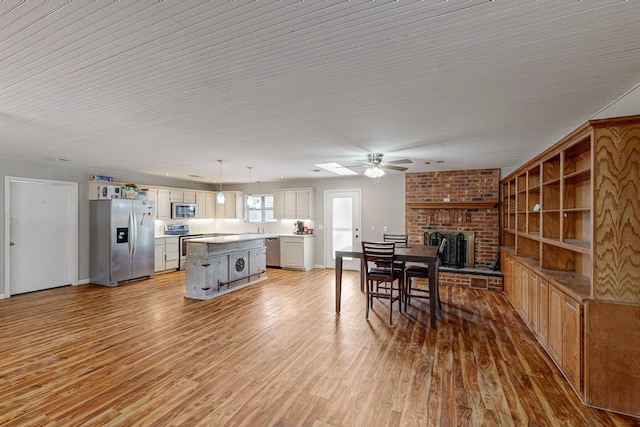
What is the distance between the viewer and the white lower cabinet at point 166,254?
700 centimetres

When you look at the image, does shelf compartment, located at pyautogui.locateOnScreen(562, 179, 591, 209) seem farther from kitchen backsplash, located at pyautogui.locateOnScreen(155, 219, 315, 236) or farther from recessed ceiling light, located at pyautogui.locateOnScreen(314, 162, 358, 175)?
kitchen backsplash, located at pyautogui.locateOnScreen(155, 219, 315, 236)

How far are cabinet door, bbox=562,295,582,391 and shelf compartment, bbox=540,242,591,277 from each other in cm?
101

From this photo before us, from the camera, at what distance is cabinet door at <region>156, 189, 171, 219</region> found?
717 centimetres

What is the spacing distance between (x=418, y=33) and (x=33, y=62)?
7.63 feet

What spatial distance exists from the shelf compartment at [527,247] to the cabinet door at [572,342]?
2.02 m

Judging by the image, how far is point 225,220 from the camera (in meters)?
8.98

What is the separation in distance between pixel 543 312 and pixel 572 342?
79cm

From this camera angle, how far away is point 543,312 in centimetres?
318

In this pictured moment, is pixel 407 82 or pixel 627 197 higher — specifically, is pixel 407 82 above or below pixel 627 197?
above

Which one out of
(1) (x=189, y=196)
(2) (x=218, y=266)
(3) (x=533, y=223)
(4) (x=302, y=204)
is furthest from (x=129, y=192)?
(3) (x=533, y=223)

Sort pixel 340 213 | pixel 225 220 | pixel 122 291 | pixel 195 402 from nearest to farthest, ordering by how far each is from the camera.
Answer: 1. pixel 195 402
2. pixel 122 291
3. pixel 340 213
4. pixel 225 220

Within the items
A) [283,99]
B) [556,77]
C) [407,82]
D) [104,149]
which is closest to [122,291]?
[104,149]

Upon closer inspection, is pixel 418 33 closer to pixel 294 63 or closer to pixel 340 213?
pixel 294 63

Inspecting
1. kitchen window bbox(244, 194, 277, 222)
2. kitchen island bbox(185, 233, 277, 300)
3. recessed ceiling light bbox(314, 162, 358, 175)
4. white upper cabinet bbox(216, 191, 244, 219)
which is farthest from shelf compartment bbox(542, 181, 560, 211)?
white upper cabinet bbox(216, 191, 244, 219)
